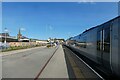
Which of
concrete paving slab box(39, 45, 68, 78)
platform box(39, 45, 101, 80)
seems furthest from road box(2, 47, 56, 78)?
platform box(39, 45, 101, 80)

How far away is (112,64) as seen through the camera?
11812 mm

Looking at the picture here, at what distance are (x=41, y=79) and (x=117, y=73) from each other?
3.79 m

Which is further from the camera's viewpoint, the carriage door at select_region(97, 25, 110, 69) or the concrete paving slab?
the concrete paving slab

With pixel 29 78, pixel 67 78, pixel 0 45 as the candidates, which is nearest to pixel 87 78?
pixel 67 78

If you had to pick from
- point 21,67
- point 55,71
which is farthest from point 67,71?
point 21,67

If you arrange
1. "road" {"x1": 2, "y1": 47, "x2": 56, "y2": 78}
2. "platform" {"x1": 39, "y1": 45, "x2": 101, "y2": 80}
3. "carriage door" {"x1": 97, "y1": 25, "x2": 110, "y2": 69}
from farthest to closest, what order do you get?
1. "road" {"x1": 2, "y1": 47, "x2": 56, "y2": 78}
2. "platform" {"x1": 39, "y1": 45, "x2": 101, "y2": 80}
3. "carriage door" {"x1": 97, "y1": 25, "x2": 110, "y2": 69}

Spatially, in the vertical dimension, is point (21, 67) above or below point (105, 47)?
below

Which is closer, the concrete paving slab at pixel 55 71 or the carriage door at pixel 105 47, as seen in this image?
the carriage door at pixel 105 47

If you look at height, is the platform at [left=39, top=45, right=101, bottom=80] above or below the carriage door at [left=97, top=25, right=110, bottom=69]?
below

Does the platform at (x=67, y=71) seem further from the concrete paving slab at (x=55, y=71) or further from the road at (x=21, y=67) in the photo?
the road at (x=21, y=67)

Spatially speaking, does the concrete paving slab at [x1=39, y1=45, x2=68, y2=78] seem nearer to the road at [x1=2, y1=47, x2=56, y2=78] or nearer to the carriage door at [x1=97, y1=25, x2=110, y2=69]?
the road at [x1=2, y1=47, x2=56, y2=78]

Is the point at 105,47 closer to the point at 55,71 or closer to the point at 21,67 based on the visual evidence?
the point at 55,71

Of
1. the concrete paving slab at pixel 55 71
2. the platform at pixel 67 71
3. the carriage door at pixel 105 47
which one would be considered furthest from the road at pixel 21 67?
the carriage door at pixel 105 47

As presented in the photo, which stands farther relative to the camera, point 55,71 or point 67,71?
point 67,71
